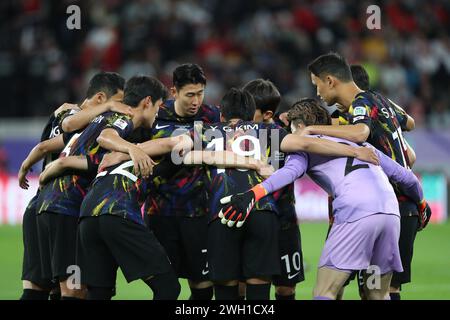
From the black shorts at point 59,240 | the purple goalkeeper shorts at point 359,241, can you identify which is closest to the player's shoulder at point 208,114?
the black shorts at point 59,240

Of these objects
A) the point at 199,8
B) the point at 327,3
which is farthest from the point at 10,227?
the point at 327,3

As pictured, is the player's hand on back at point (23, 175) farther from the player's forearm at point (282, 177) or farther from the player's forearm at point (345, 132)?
the player's forearm at point (345, 132)

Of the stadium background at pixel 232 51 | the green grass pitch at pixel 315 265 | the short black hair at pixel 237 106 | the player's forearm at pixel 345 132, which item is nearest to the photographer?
the player's forearm at pixel 345 132

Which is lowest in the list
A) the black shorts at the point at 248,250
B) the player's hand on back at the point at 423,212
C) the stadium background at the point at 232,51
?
the black shorts at the point at 248,250

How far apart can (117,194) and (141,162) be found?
288mm

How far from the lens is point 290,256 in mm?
6918

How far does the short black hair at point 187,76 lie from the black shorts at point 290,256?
141cm

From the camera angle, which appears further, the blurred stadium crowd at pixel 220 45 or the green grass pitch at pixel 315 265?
Answer: the blurred stadium crowd at pixel 220 45

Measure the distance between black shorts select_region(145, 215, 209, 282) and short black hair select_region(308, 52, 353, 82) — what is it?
1.50m

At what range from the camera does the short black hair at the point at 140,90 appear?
650 centimetres

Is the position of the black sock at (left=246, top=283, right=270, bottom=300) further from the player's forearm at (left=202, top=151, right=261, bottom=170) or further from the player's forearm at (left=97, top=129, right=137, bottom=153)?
the player's forearm at (left=97, top=129, right=137, bottom=153)

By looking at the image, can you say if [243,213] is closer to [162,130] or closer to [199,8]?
[162,130]

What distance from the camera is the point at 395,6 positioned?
1962 centimetres

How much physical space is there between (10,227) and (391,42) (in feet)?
29.2
